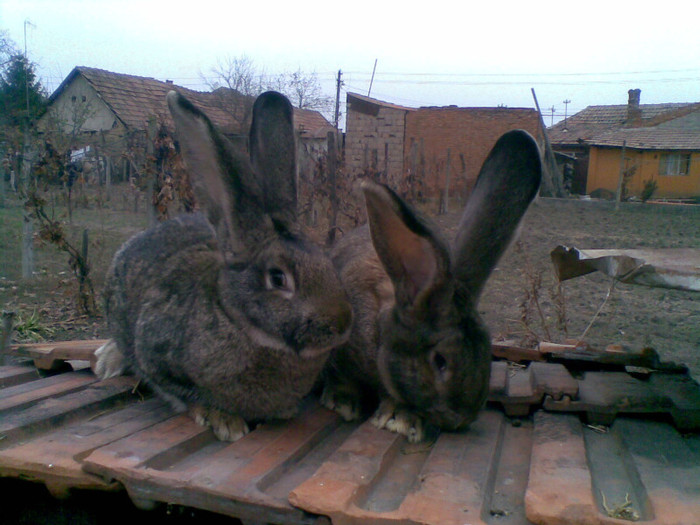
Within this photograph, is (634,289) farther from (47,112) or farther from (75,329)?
(47,112)

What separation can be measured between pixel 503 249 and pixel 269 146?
1.28 m

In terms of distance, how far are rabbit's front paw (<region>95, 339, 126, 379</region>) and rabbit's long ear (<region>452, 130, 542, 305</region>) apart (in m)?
1.97

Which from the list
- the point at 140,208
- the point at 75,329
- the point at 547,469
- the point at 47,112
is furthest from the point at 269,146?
the point at 140,208

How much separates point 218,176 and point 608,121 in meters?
42.4

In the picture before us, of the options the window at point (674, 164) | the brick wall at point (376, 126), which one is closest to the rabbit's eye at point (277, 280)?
the brick wall at point (376, 126)

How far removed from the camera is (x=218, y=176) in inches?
113

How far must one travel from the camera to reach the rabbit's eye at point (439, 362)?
2785 millimetres

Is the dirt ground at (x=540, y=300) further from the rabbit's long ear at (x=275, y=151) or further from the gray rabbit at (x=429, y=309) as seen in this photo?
the rabbit's long ear at (x=275, y=151)

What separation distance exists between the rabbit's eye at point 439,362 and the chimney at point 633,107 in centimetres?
4121

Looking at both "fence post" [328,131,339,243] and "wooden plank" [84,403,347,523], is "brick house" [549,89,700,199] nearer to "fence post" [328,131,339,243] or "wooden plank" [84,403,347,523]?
"fence post" [328,131,339,243]

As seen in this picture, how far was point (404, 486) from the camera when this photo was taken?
235 cm

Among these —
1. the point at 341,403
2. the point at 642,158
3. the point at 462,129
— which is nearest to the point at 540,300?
the point at 341,403

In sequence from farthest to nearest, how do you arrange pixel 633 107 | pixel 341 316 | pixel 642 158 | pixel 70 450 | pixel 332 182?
pixel 633 107, pixel 642 158, pixel 332 182, pixel 341 316, pixel 70 450

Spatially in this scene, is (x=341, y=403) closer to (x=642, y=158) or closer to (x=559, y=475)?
(x=559, y=475)
